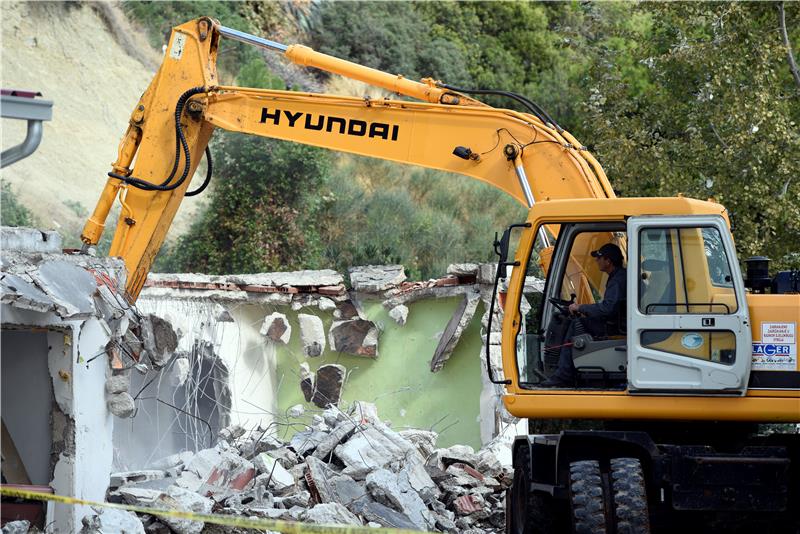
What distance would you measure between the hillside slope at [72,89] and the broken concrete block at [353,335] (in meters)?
7.83

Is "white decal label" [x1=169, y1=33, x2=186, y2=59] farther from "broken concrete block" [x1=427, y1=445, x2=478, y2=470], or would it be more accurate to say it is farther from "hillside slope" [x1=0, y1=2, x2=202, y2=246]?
"hillside slope" [x1=0, y1=2, x2=202, y2=246]

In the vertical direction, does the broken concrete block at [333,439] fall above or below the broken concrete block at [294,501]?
above

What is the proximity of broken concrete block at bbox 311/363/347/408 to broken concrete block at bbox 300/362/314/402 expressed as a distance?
0.20 feet

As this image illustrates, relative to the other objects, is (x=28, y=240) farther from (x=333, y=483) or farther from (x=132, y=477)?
(x=333, y=483)

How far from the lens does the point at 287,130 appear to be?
10.5m

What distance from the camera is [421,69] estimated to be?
3272 centimetres

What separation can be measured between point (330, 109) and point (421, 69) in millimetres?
22903

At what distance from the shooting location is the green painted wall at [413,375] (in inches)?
606

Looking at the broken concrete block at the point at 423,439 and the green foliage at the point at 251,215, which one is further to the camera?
the green foliage at the point at 251,215

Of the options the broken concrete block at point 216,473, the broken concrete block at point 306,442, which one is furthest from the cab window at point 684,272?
the broken concrete block at point 306,442

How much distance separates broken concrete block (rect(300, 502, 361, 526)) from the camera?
9.36 m

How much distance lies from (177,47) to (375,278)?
604 cm

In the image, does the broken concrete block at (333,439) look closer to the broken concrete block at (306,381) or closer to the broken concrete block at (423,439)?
the broken concrete block at (423,439)

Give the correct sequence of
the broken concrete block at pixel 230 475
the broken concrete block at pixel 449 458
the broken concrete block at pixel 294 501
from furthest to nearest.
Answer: the broken concrete block at pixel 449 458
the broken concrete block at pixel 230 475
the broken concrete block at pixel 294 501
